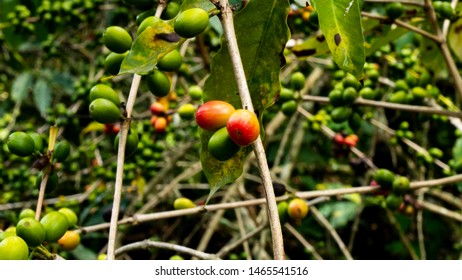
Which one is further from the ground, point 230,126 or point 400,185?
point 230,126

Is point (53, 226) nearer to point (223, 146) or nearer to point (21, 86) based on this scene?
point (223, 146)

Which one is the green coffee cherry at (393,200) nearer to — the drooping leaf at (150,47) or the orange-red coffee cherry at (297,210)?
the orange-red coffee cherry at (297,210)

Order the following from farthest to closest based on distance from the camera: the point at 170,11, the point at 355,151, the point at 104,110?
the point at 355,151, the point at 170,11, the point at 104,110

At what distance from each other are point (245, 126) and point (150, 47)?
1.02 feet

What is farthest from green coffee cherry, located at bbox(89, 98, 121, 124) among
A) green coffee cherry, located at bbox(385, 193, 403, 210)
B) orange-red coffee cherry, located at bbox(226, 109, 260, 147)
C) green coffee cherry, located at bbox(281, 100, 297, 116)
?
green coffee cherry, located at bbox(385, 193, 403, 210)

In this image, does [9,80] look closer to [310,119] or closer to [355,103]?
[310,119]

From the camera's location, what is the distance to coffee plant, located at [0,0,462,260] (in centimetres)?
101

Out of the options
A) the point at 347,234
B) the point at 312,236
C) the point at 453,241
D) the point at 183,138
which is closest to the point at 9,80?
the point at 183,138

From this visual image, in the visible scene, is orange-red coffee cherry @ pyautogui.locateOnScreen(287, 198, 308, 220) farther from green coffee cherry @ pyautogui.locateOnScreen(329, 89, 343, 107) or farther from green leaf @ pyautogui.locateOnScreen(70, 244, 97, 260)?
green leaf @ pyautogui.locateOnScreen(70, 244, 97, 260)

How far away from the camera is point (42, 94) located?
3053mm

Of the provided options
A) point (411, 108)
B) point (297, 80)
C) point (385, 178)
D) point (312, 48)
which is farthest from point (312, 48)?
point (385, 178)

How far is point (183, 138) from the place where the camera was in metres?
2.89

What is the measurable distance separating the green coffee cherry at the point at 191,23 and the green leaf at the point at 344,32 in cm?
24

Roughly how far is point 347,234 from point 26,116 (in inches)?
97.3
